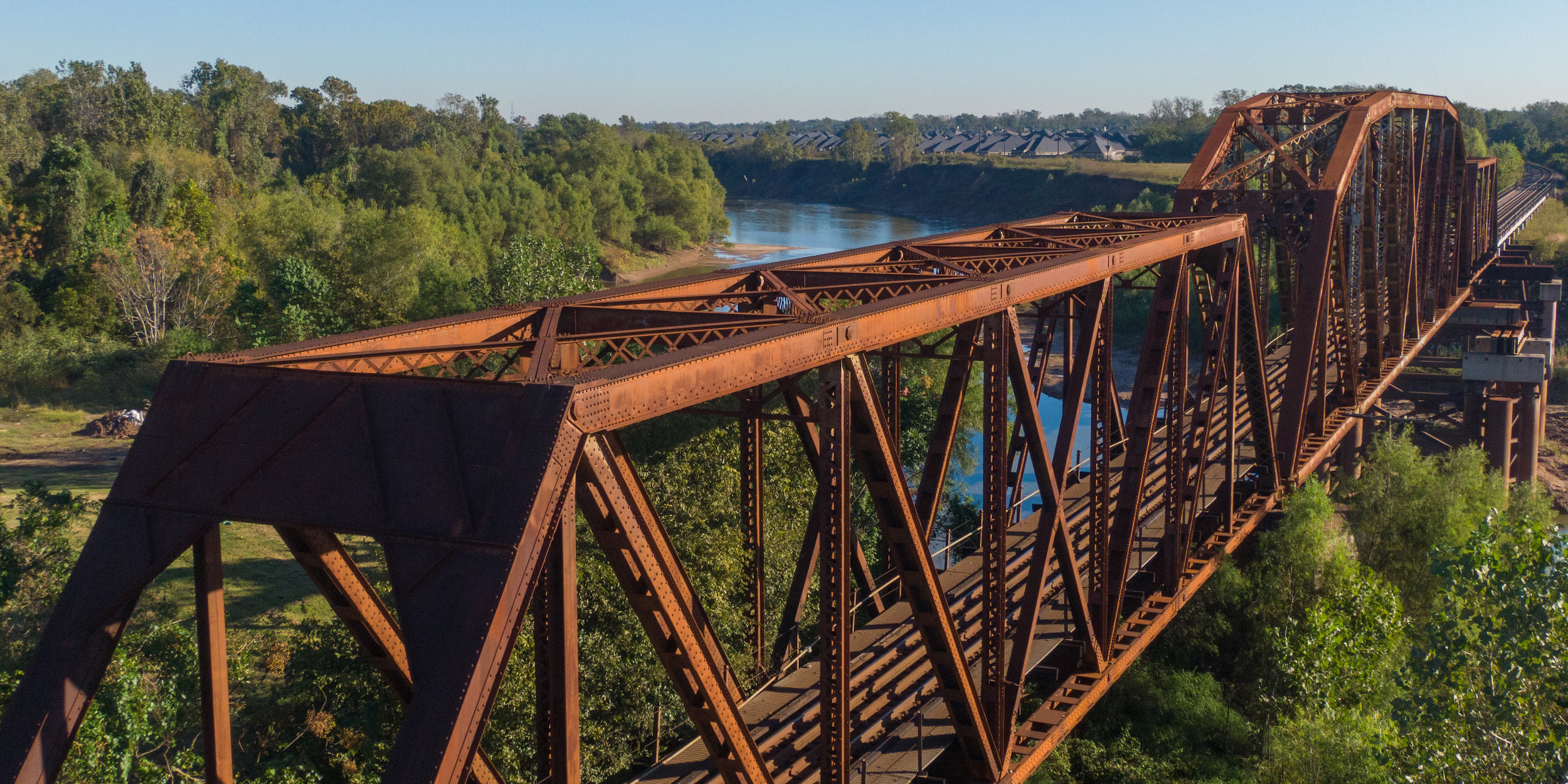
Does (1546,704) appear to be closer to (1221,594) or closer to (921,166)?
(1221,594)

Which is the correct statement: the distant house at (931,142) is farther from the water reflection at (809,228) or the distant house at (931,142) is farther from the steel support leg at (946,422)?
the steel support leg at (946,422)

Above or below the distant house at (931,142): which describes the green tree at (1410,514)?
below

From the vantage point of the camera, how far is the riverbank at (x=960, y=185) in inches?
4675

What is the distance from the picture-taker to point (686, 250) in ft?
331

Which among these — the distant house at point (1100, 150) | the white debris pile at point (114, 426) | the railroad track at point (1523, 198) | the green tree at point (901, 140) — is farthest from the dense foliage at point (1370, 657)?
the green tree at point (901, 140)

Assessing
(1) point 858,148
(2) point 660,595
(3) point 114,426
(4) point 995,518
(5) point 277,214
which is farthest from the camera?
(1) point 858,148

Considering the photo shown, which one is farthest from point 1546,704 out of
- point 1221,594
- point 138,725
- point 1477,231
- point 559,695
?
point 1477,231

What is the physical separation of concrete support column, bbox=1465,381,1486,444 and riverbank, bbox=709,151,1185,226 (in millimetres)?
70879

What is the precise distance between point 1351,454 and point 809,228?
302ft

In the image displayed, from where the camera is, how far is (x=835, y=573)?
29.0ft

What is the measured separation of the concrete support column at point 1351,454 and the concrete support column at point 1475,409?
14.8 ft

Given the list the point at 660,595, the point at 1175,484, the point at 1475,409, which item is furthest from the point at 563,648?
the point at 1475,409

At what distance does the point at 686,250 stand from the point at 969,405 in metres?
65.0

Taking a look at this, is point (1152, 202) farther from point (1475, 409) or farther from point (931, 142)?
point (931, 142)
